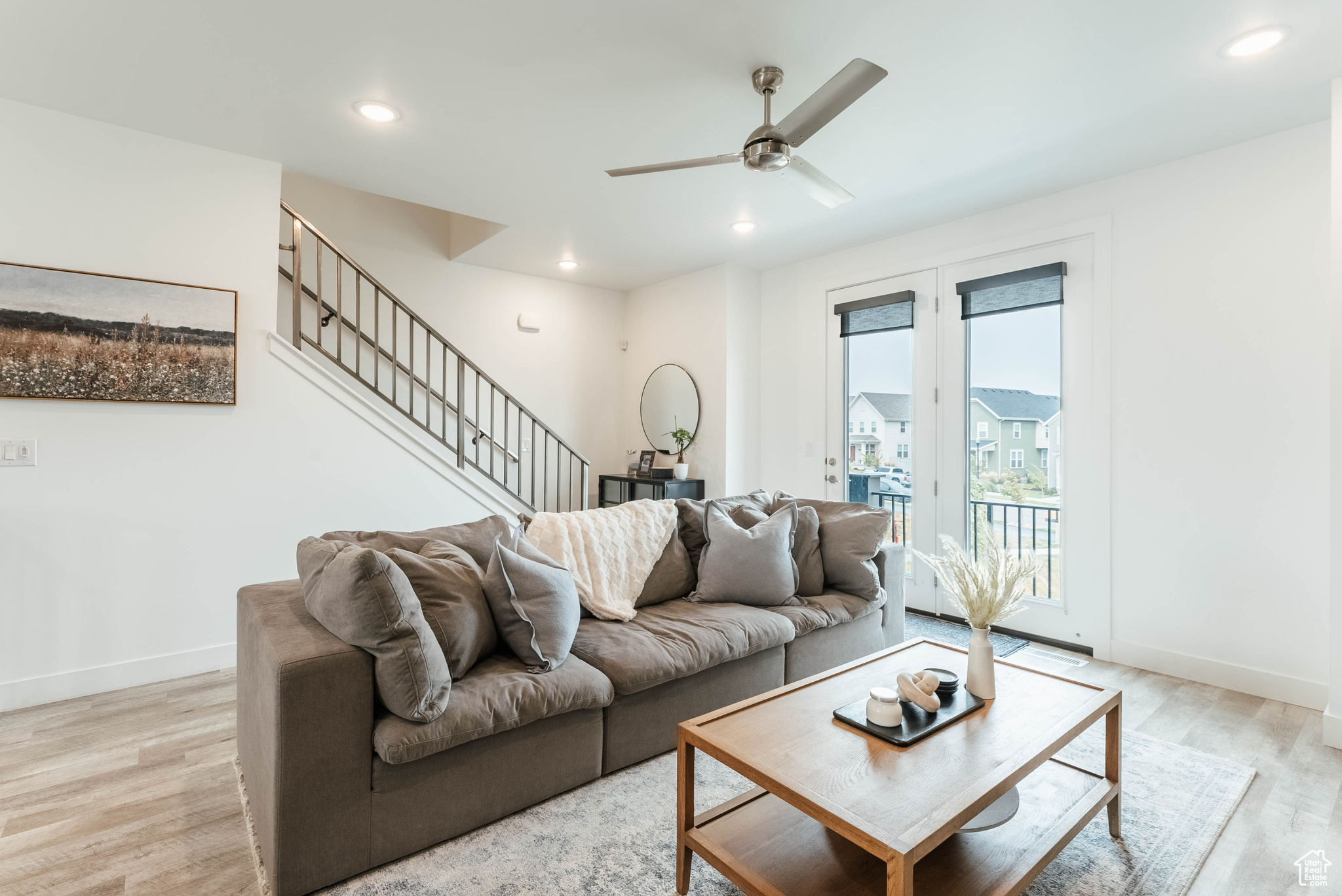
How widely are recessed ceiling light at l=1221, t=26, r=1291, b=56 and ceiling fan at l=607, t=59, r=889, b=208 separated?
1328 mm

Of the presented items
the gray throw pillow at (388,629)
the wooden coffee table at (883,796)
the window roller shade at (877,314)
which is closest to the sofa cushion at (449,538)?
the gray throw pillow at (388,629)

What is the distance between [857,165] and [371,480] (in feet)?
10.5

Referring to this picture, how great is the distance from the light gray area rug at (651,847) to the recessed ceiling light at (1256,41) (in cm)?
255

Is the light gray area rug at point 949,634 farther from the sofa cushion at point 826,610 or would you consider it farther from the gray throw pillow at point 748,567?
the gray throw pillow at point 748,567

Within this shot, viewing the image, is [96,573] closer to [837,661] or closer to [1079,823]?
[837,661]

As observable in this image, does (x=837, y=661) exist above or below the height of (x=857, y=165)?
below

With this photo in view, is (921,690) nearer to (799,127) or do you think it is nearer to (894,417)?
(799,127)

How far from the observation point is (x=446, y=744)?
1717 millimetres

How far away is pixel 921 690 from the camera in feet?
5.76

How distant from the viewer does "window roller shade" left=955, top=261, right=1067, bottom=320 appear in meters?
3.62

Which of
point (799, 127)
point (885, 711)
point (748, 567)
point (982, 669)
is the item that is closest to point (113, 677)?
point (748, 567)

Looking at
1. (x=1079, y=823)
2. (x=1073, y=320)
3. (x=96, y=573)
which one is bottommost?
(x=1079, y=823)

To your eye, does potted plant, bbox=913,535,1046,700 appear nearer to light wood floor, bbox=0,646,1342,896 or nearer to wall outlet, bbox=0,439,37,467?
light wood floor, bbox=0,646,1342,896

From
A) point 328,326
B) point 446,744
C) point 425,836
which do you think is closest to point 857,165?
point 446,744
